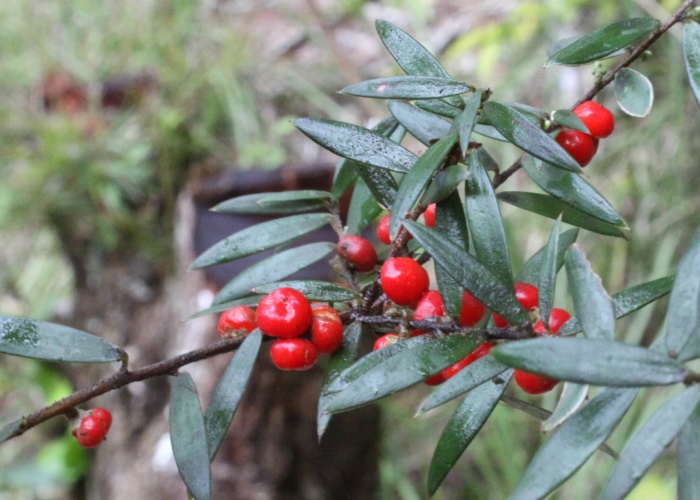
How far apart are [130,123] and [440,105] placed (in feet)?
5.54

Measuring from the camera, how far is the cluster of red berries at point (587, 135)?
0.44m

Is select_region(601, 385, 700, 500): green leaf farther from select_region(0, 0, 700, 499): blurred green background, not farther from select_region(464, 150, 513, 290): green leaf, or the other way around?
select_region(0, 0, 700, 499): blurred green background

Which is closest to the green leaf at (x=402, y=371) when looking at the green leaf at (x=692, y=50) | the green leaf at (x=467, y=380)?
the green leaf at (x=467, y=380)

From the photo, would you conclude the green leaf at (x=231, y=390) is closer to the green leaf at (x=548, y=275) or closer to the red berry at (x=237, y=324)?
the red berry at (x=237, y=324)

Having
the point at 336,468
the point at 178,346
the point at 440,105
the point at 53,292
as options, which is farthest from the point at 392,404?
the point at 440,105

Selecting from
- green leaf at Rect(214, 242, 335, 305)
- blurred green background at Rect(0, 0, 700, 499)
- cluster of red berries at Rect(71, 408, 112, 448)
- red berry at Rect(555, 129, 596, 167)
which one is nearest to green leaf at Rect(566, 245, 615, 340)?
red berry at Rect(555, 129, 596, 167)

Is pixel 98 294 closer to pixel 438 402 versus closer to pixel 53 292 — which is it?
pixel 53 292

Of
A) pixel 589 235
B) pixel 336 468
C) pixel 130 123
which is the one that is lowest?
pixel 336 468

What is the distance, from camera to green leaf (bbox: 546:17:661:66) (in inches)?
16.6

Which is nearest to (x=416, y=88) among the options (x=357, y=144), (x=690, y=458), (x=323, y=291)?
(x=357, y=144)

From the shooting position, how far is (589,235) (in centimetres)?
168

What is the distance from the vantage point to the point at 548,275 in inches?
14.7

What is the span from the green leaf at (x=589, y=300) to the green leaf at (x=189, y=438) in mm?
241

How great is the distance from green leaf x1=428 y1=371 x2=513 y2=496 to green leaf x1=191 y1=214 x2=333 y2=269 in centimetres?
20
